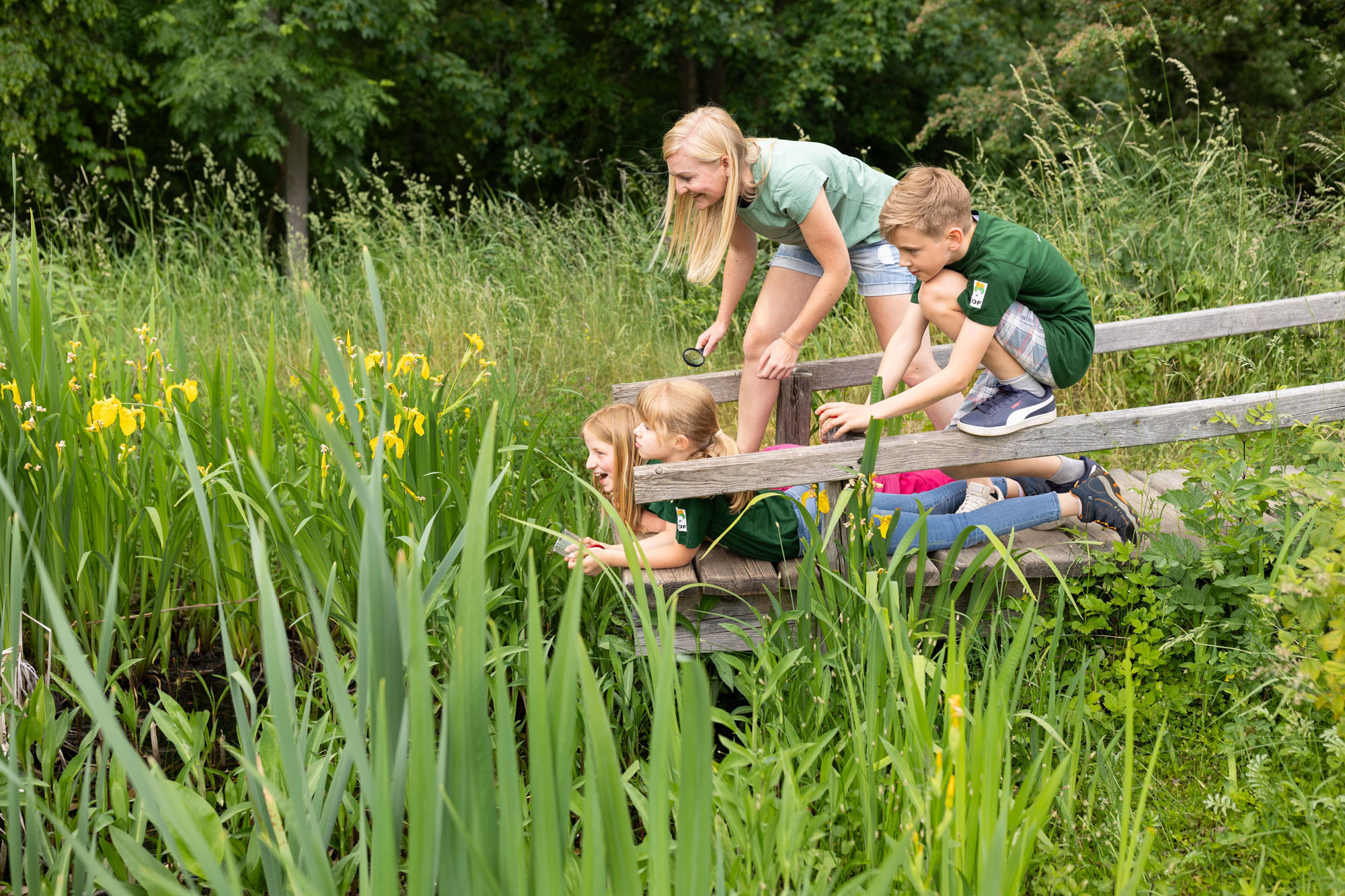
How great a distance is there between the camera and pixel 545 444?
11.1 feet

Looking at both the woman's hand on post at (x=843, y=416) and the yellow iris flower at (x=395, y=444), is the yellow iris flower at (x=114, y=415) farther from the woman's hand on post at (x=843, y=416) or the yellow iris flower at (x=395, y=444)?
the woman's hand on post at (x=843, y=416)

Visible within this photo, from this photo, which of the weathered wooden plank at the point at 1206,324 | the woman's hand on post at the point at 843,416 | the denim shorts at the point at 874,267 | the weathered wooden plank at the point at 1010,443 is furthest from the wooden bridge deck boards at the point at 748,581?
the denim shorts at the point at 874,267

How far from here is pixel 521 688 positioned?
225 cm

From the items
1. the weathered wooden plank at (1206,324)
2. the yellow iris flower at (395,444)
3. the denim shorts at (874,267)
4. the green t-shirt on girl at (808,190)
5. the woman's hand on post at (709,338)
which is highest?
the green t-shirt on girl at (808,190)

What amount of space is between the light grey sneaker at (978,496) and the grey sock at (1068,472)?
0.19m

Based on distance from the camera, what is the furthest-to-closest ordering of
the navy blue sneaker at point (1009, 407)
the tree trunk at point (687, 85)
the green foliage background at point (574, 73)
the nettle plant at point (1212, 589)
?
the tree trunk at point (687, 85) → the green foliage background at point (574, 73) → the navy blue sneaker at point (1009, 407) → the nettle plant at point (1212, 589)

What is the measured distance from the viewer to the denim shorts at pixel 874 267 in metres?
3.17

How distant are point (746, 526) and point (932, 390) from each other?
0.57 metres

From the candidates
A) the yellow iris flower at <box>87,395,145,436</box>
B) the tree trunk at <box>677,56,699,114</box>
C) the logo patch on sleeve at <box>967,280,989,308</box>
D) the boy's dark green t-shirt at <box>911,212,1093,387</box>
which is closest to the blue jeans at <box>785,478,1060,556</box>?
the boy's dark green t-shirt at <box>911,212,1093,387</box>

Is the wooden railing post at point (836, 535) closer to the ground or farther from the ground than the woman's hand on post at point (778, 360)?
closer to the ground

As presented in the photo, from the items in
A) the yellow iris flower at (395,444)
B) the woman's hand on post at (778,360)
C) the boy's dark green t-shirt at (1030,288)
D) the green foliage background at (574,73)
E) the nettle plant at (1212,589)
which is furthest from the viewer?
the green foliage background at (574,73)

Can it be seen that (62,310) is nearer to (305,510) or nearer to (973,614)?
(305,510)

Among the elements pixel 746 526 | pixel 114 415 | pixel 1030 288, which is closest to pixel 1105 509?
pixel 1030 288

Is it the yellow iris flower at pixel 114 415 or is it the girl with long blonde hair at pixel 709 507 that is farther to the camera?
the girl with long blonde hair at pixel 709 507
